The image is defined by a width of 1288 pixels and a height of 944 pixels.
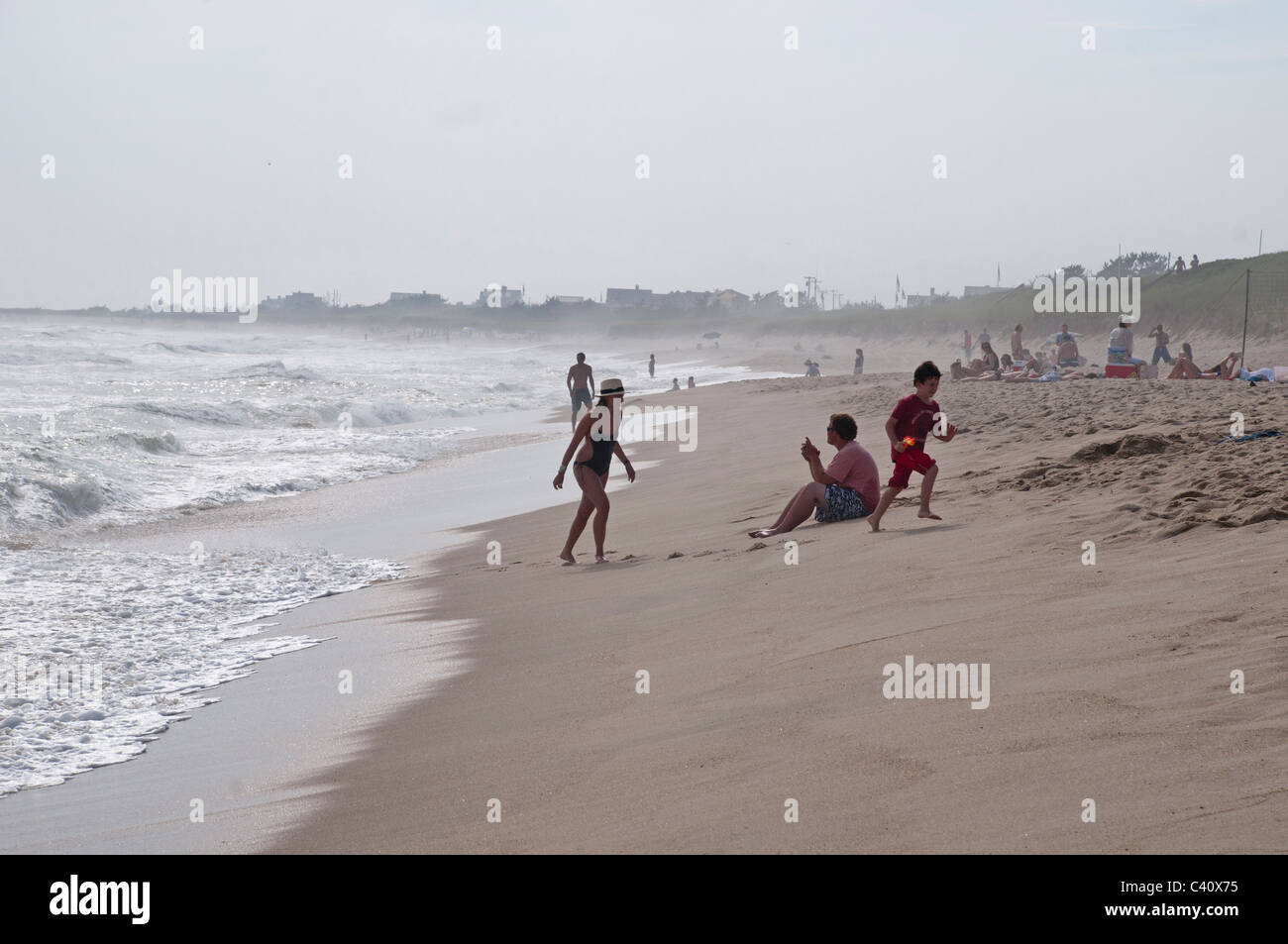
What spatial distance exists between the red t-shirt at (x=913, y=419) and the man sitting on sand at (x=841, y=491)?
0.43 m

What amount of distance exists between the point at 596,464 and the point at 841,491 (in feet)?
6.46

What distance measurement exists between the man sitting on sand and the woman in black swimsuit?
1.22 metres

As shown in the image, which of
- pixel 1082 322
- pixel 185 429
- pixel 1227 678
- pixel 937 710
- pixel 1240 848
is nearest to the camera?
pixel 1240 848

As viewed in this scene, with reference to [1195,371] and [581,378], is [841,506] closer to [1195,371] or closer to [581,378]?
[1195,371]

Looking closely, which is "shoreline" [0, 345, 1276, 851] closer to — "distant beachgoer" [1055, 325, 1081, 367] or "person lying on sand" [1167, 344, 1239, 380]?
"person lying on sand" [1167, 344, 1239, 380]

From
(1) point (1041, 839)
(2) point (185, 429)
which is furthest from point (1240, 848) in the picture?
(2) point (185, 429)

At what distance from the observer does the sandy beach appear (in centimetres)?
344

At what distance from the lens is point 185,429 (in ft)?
78.2

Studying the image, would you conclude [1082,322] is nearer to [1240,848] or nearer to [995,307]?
[995,307]

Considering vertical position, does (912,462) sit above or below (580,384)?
below

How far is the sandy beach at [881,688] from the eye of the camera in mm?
3443

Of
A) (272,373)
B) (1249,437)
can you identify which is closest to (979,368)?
(1249,437)

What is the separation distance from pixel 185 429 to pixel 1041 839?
23.3 meters

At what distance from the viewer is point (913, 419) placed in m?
8.47
